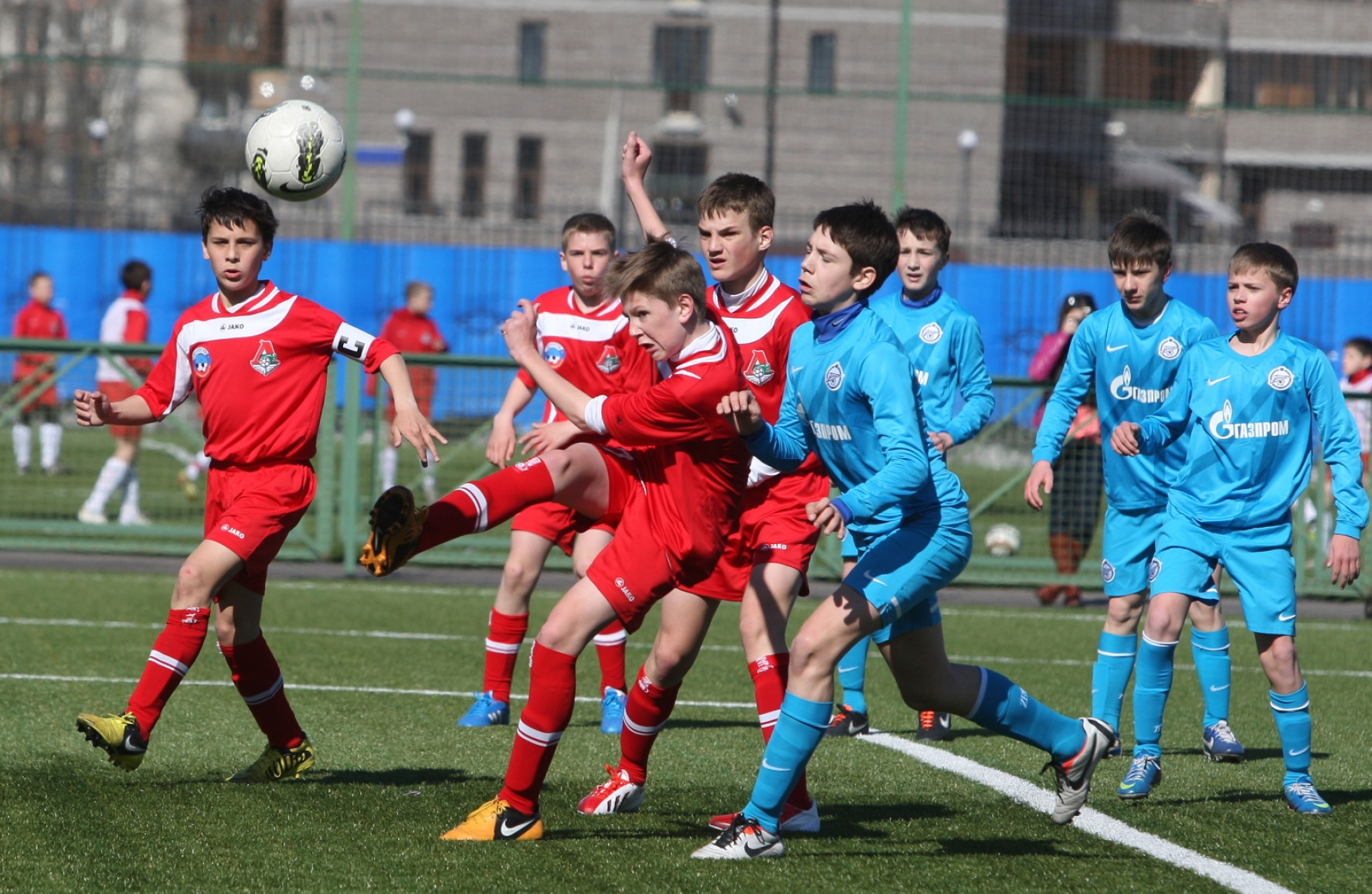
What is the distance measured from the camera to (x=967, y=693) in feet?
15.0

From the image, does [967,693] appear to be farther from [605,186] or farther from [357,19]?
[605,186]

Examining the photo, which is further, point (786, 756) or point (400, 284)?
point (400, 284)

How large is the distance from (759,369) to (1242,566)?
182 centimetres

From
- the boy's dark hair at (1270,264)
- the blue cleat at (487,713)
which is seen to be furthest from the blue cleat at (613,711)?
the boy's dark hair at (1270,264)

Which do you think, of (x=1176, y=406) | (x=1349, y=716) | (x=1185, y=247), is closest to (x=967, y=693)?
(x=1176, y=406)

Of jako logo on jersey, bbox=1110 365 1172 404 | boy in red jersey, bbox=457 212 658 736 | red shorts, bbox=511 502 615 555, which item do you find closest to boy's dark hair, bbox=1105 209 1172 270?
jako logo on jersey, bbox=1110 365 1172 404

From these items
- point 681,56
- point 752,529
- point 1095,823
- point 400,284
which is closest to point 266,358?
point 752,529

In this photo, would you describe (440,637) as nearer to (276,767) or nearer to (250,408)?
(276,767)

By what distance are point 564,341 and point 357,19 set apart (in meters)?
10.4

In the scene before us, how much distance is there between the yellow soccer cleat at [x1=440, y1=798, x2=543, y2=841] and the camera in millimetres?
4543

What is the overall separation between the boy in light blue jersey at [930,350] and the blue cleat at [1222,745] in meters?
1.06

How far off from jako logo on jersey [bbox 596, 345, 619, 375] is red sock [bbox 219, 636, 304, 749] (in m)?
1.94

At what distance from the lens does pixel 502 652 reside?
266 inches

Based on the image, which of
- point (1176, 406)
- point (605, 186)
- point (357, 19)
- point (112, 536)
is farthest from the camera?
point (605, 186)
